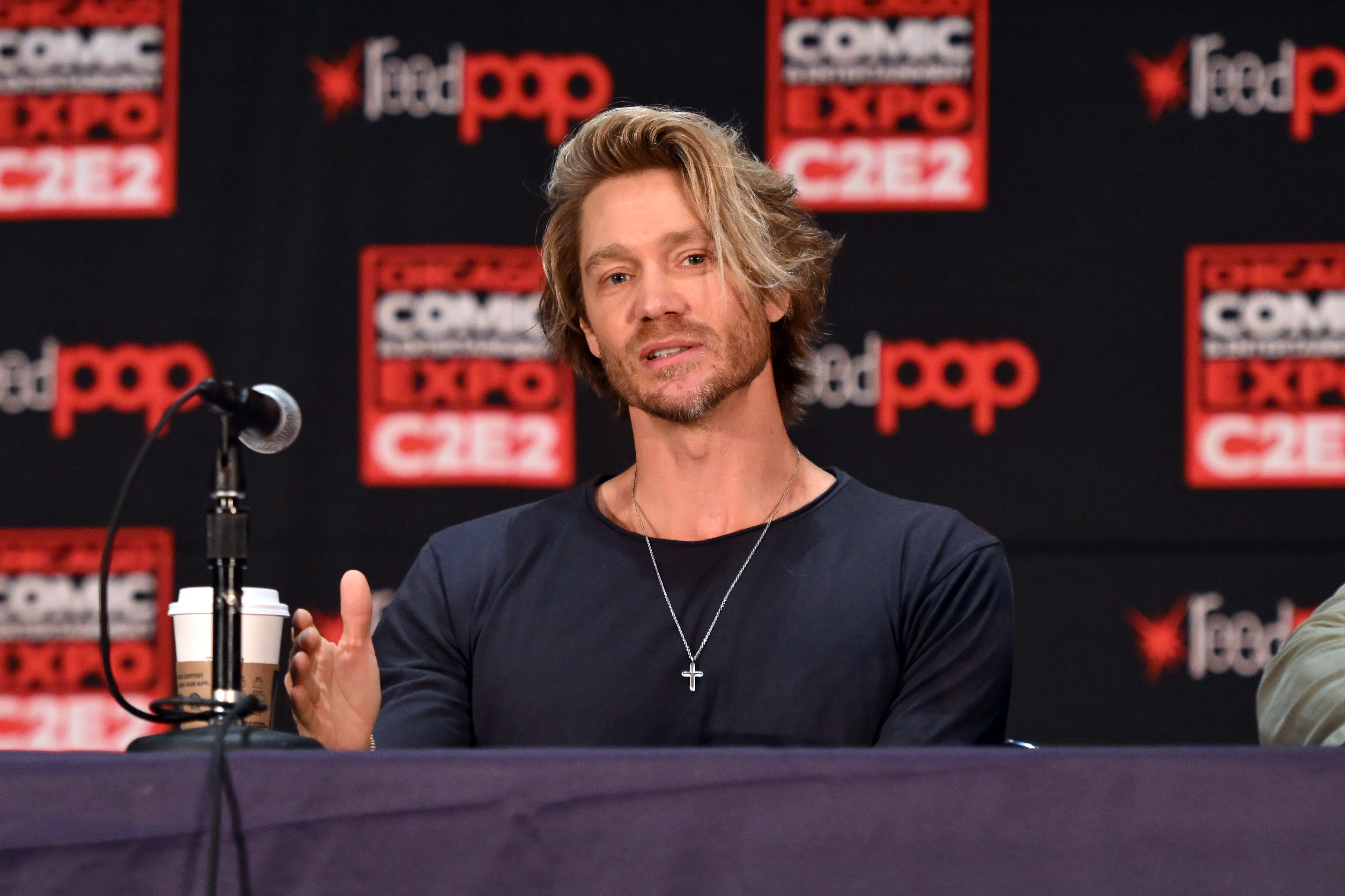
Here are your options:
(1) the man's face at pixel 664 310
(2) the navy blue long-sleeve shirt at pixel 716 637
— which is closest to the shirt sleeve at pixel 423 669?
(2) the navy blue long-sleeve shirt at pixel 716 637

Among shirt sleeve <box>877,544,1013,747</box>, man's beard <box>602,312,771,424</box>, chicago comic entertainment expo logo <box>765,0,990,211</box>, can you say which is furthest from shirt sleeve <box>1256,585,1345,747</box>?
chicago comic entertainment expo logo <box>765,0,990,211</box>

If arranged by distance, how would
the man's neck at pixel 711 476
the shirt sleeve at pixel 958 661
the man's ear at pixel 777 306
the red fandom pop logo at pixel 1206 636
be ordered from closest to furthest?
1. the shirt sleeve at pixel 958 661
2. the man's neck at pixel 711 476
3. the man's ear at pixel 777 306
4. the red fandom pop logo at pixel 1206 636

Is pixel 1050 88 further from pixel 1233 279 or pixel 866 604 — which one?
pixel 866 604

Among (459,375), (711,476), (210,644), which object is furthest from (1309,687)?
(459,375)

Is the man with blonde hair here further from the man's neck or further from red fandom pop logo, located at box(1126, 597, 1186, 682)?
red fandom pop logo, located at box(1126, 597, 1186, 682)

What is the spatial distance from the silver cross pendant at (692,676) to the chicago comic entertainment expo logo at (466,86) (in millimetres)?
1282

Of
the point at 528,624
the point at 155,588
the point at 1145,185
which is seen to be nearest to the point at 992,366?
the point at 1145,185

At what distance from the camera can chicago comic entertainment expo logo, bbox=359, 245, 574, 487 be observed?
2.45 metres

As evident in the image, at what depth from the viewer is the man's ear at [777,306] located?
1858 mm

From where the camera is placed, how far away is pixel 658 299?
1.69 meters

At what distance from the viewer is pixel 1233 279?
2.40 metres

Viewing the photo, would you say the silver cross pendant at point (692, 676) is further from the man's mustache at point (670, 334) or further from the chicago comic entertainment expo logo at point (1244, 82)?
the chicago comic entertainment expo logo at point (1244, 82)

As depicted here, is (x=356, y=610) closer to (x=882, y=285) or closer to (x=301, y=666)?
(x=301, y=666)

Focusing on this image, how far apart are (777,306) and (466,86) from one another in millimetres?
969
